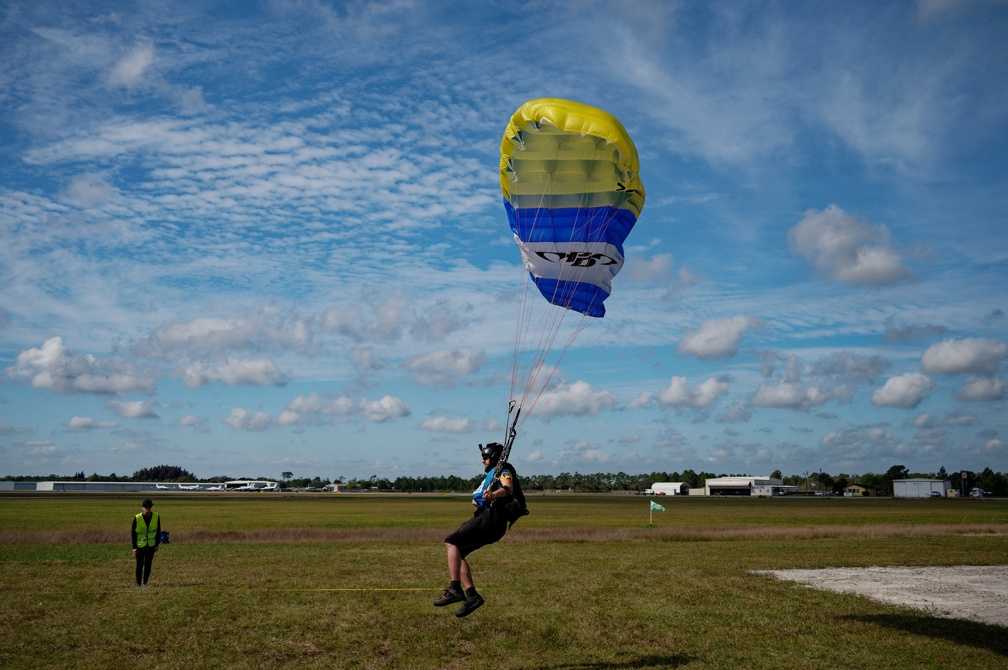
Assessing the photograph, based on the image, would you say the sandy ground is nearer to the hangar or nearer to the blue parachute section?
the blue parachute section

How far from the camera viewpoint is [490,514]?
953cm

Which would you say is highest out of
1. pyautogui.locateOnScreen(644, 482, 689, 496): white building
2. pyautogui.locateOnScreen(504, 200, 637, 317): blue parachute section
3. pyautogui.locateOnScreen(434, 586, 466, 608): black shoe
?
pyautogui.locateOnScreen(504, 200, 637, 317): blue parachute section

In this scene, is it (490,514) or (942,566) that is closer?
(490,514)

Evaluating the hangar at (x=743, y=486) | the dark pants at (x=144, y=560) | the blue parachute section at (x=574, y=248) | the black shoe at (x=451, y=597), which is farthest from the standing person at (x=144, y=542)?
the hangar at (x=743, y=486)

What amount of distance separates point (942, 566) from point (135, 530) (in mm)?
20846

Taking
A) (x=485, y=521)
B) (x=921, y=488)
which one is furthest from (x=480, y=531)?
(x=921, y=488)

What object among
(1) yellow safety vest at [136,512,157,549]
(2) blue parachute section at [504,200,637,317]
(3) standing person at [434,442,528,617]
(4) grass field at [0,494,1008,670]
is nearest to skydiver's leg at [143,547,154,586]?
(1) yellow safety vest at [136,512,157,549]

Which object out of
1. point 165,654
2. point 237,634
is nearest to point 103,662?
point 165,654

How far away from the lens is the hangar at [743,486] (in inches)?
7028

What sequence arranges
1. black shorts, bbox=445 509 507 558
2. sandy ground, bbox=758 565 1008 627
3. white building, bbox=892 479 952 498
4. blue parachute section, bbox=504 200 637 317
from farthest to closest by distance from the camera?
1. white building, bbox=892 479 952 498
2. sandy ground, bbox=758 565 1008 627
3. blue parachute section, bbox=504 200 637 317
4. black shorts, bbox=445 509 507 558

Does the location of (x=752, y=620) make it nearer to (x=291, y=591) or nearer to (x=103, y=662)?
(x=291, y=591)

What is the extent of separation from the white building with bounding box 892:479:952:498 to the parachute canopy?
16021 centimetres

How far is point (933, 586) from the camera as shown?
16609mm

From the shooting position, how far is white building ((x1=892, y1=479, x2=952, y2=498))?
146625mm
